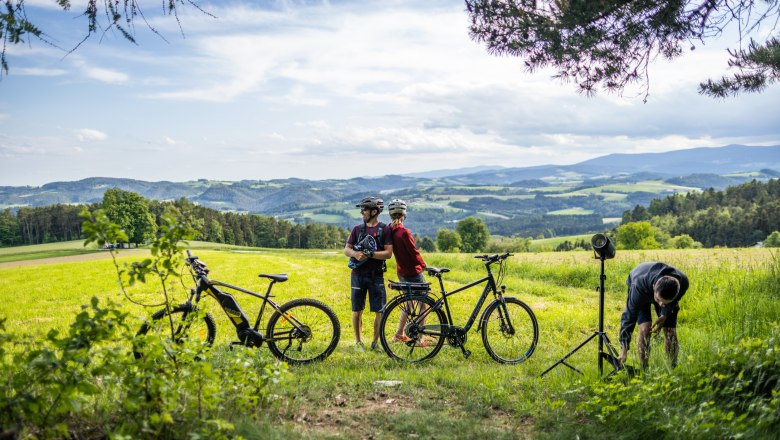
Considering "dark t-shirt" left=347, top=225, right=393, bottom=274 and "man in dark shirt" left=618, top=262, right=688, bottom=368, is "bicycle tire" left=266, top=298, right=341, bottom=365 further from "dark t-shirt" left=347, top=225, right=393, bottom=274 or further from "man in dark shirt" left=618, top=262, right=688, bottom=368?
"man in dark shirt" left=618, top=262, right=688, bottom=368

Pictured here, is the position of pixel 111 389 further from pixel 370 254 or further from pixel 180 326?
pixel 370 254

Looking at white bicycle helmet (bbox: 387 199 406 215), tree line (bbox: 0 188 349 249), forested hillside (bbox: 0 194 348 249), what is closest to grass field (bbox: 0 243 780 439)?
white bicycle helmet (bbox: 387 199 406 215)

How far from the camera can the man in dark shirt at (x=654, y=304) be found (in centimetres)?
555

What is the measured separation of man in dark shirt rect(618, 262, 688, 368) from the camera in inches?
219

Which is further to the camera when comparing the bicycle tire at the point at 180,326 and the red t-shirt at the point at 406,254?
the red t-shirt at the point at 406,254

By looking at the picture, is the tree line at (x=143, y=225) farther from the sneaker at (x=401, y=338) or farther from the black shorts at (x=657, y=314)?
the black shorts at (x=657, y=314)

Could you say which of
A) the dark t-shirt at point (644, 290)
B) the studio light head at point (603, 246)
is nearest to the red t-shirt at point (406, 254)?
the studio light head at point (603, 246)

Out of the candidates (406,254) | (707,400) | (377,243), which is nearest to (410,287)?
(406,254)

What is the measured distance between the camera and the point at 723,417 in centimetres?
413

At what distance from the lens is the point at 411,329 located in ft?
26.1

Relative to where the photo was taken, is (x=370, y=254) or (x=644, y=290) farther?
(x=370, y=254)

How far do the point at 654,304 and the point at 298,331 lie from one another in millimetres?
4898

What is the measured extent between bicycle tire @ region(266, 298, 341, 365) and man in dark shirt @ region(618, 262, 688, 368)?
4.07m

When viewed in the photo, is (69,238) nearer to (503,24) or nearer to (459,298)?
(459,298)
